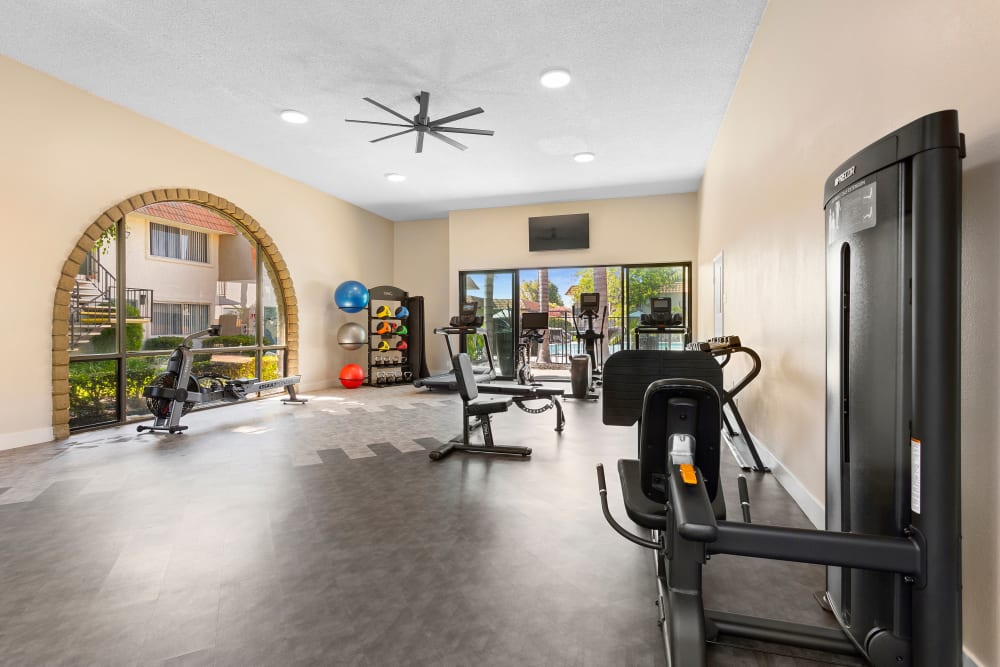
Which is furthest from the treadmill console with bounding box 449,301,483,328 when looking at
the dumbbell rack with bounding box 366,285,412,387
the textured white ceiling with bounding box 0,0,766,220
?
the textured white ceiling with bounding box 0,0,766,220

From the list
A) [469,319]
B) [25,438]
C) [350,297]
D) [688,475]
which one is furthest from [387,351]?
[688,475]

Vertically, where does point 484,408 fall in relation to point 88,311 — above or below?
below

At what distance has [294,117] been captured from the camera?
16.8 ft

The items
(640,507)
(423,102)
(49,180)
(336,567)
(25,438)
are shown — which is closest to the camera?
(640,507)

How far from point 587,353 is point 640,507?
620 centimetres

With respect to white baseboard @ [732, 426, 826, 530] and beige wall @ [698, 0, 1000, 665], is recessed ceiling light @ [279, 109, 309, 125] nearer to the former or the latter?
beige wall @ [698, 0, 1000, 665]

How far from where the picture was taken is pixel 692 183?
7645 millimetres

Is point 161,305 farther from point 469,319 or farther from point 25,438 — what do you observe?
point 469,319

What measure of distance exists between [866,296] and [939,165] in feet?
1.32

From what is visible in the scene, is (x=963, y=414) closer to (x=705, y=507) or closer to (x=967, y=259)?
(x=967, y=259)

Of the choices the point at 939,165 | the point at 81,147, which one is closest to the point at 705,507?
the point at 939,165

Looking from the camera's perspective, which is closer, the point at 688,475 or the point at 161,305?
the point at 688,475

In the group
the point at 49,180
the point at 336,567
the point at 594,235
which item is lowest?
the point at 336,567

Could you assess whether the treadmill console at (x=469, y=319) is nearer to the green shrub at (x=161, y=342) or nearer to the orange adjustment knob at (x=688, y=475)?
the green shrub at (x=161, y=342)
